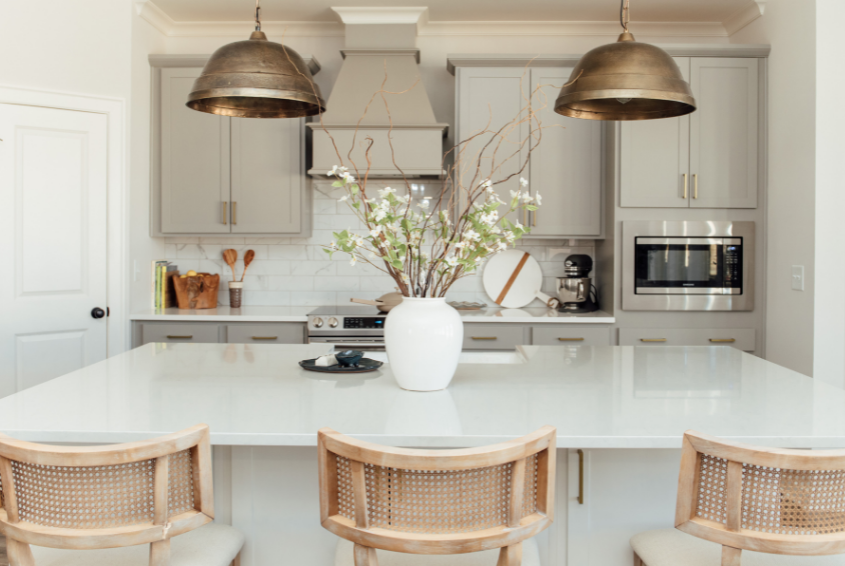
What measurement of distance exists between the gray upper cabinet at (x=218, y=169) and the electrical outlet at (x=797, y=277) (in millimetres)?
2808

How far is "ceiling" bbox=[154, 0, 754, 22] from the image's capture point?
3.81m

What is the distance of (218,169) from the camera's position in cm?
394

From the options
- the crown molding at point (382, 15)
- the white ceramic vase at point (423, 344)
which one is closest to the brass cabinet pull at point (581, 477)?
the white ceramic vase at point (423, 344)

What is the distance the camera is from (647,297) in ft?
12.2

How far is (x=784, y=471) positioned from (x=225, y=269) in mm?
3777

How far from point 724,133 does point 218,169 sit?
9.96 feet

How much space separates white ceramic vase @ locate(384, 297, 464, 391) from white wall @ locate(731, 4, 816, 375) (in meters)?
2.34

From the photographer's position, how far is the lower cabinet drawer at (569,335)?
12.1 feet

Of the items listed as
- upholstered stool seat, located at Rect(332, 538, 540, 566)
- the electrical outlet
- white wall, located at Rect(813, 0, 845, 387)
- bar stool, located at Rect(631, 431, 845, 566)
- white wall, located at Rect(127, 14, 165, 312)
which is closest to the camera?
bar stool, located at Rect(631, 431, 845, 566)

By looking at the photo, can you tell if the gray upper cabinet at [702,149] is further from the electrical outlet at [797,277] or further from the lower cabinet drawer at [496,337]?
the lower cabinet drawer at [496,337]

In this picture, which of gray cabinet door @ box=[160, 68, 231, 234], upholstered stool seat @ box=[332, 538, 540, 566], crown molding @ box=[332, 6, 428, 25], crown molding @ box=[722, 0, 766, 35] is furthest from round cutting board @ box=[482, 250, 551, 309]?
upholstered stool seat @ box=[332, 538, 540, 566]

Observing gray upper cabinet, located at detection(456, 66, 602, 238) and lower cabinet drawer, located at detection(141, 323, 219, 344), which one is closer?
lower cabinet drawer, located at detection(141, 323, 219, 344)

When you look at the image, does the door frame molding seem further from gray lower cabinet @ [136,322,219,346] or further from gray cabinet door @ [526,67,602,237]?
gray cabinet door @ [526,67,602,237]

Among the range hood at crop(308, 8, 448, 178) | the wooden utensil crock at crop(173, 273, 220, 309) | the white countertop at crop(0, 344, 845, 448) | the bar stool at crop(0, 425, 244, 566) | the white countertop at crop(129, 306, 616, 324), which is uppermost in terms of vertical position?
the range hood at crop(308, 8, 448, 178)
